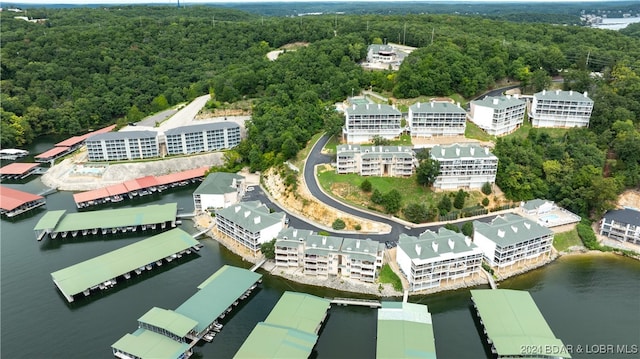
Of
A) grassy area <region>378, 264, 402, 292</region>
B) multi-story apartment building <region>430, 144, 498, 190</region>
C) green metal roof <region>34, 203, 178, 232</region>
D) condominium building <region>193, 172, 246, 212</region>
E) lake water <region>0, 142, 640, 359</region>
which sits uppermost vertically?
multi-story apartment building <region>430, 144, 498, 190</region>

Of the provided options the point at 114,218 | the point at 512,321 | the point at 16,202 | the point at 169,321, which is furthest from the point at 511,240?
the point at 16,202

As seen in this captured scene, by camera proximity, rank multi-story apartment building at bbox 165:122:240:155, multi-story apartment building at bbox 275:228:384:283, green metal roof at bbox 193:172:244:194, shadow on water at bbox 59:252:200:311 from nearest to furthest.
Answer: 1. shadow on water at bbox 59:252:200:311
2. multi-story apartment building at bbox 275:228:384:283
3. green metal roof at bbox 193:172:244:194
4. multi-story apartment building at bbox 165:122:240:155

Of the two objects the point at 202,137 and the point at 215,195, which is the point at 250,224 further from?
Result: the point at 202,137

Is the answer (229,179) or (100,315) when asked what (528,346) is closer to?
(100,315)

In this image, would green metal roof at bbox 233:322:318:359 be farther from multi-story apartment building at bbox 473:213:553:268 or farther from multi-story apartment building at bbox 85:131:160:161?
multi-story apartment building at bbox 85:131:160:161

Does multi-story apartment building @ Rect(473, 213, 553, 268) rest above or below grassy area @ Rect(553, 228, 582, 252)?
above

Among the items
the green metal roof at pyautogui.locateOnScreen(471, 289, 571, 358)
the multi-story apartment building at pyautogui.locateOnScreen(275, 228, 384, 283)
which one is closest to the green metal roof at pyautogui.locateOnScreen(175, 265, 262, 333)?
the multi-story apartment building at pyautogui.locateOnScreen(275, 228, 384, 283)

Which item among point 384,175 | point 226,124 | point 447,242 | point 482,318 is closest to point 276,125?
point 226,124
